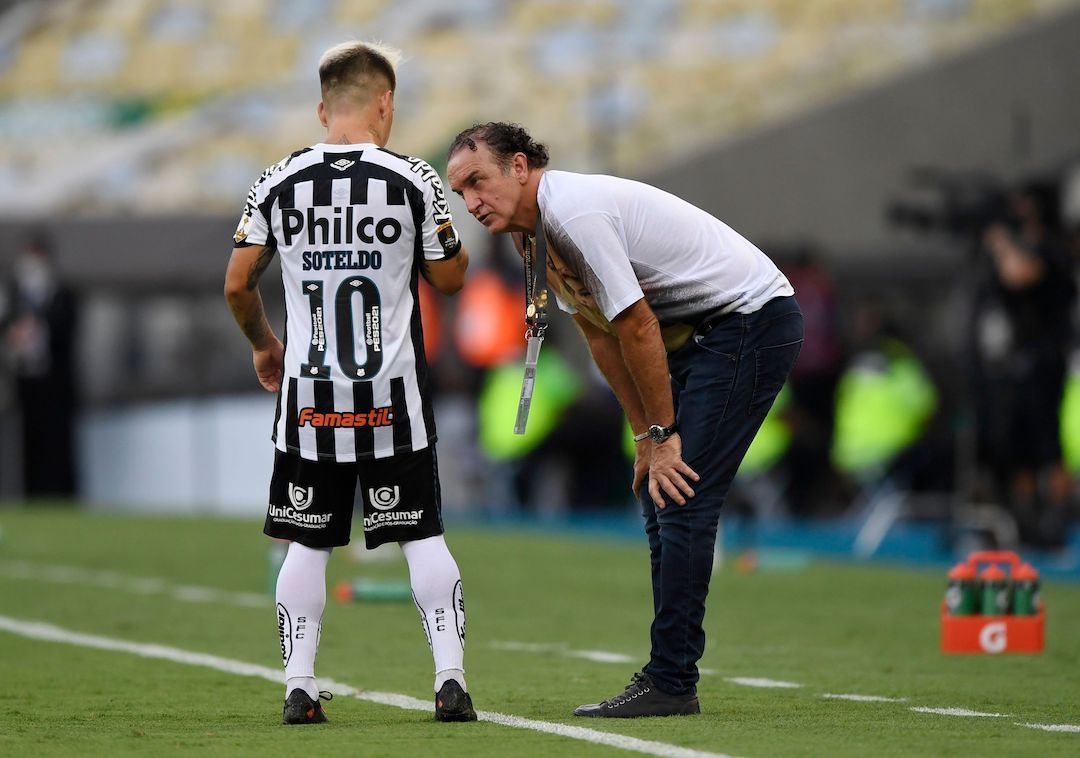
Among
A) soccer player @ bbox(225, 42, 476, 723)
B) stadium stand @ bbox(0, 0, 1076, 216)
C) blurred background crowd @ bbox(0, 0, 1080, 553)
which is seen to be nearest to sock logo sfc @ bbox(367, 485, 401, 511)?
soccer player @ bbox(225, 42, 476, 723)

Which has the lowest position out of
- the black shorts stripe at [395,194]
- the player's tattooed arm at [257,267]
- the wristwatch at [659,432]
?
the wristwatch at [659,432]

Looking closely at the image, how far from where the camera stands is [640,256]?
17.7 ft

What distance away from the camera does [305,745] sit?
482 centimetres

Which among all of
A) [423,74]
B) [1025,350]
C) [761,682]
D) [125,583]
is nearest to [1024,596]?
[761,682]

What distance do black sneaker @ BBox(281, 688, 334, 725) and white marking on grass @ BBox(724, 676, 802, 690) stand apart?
1.62 metres

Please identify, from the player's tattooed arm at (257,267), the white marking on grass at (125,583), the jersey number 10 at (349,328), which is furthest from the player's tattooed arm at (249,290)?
the white marking on grass at (125,583)

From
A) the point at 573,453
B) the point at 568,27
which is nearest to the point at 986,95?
the point at 573,453

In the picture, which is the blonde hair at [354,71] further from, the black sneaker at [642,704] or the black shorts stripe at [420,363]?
the black sneaker at [642,704]

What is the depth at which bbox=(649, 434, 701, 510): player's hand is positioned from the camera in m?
5.37

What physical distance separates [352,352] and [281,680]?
5.45ft

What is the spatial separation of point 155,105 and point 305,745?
20.6 meters

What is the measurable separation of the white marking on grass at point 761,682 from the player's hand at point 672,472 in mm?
1157

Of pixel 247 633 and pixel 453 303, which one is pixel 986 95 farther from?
pixel 247 633

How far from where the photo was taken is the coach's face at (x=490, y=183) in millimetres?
5266
